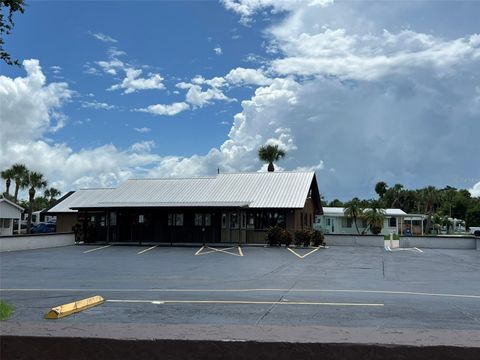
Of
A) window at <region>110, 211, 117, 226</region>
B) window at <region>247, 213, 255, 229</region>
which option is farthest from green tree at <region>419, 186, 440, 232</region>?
window at <region>110, 211, 117, 226</region>

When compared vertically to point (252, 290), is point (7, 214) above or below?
above

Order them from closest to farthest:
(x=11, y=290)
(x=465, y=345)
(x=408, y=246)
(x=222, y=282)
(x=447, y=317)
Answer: (x=465, y=345) → (x=447, y=317) → (x=11, y=290) → (x=222, y=282) → (x=408, y=246)

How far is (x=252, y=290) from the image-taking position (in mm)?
13078

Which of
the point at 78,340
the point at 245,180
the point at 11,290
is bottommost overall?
the point at 11,290

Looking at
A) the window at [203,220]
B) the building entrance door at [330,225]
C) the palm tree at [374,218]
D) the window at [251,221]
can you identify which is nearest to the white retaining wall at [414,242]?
the window at [251,221]

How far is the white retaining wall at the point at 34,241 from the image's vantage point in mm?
28500

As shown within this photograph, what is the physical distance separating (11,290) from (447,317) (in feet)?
33.3

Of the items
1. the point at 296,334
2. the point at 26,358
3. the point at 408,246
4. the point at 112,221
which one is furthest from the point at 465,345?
the point at 112,221

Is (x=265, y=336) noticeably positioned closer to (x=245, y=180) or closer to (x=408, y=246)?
(x=408, y=246)

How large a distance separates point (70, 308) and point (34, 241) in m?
24.7

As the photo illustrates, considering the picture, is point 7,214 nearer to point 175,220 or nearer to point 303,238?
point 175,220

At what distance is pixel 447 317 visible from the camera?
9.01 meters

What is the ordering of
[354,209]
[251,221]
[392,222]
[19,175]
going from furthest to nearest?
[19,175] < [392,222] < [354,209] < [251,221]

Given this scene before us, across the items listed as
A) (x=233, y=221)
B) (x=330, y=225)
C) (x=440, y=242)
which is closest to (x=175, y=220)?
(x=233, y=221)
